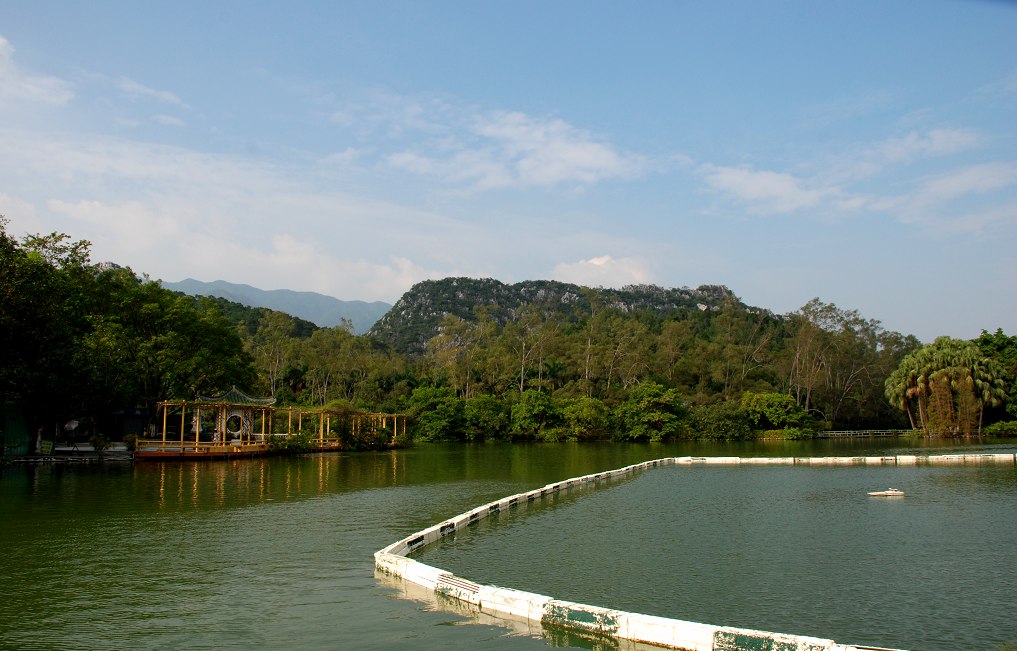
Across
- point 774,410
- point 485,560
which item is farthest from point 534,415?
point 485,560

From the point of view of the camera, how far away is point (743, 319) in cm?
9481

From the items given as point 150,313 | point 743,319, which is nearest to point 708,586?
point 150,313

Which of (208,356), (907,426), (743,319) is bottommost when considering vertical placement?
(907,426)

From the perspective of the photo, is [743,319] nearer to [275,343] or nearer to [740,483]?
[275,343]

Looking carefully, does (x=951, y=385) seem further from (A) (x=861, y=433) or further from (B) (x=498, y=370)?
(B) (x=498, y=370)

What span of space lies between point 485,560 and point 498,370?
61.5 m

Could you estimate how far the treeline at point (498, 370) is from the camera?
29.7 meters

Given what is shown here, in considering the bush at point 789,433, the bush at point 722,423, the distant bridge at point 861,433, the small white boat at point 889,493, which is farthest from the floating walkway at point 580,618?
the distant bridge at point 861,433

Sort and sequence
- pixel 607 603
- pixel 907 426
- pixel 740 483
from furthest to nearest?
pixel 907 426 → pixel 740 483 → pixel 607 603

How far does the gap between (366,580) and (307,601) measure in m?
1.31

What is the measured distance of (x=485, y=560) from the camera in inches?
493

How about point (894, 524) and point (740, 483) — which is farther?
point (740, 483)

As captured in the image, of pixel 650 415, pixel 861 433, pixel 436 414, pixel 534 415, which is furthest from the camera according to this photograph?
pixel 861 433

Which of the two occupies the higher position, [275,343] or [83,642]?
[275,343]
